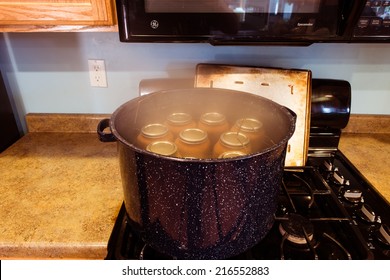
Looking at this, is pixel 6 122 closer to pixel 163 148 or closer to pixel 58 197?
pixel 58 197

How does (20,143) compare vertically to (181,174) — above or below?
below

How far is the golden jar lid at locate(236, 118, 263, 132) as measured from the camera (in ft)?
2.27

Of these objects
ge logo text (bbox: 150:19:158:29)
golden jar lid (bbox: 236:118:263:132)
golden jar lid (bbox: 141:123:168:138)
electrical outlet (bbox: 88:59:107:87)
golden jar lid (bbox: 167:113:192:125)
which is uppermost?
ge logo text (bbox: 150:19:158:29)

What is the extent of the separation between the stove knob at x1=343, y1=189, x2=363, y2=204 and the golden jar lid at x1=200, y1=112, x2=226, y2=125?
0.38m

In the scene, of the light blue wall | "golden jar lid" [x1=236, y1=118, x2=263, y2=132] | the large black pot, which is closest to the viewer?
the large black pot

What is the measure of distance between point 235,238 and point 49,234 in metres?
0.42

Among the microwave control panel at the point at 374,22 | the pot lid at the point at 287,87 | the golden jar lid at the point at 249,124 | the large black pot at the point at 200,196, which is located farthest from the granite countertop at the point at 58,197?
the microwave control panel at the point at 374,22

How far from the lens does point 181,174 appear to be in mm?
470

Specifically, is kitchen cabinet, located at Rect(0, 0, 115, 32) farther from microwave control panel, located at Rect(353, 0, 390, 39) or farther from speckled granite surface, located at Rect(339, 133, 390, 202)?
speckled granite surface, located at Rect(339, 133, 390, 202)

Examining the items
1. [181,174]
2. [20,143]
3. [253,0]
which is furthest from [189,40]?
[20,143]

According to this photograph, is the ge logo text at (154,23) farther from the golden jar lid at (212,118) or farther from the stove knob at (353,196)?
the stove knob at (353,196)

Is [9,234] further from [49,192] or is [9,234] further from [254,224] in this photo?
A: [254,224]

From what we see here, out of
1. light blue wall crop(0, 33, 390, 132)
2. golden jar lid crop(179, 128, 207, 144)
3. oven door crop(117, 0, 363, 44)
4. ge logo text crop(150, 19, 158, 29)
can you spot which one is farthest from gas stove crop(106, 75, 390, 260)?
ge logo text crop(150, 19, 158, 29)

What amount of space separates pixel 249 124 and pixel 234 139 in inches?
3.0
